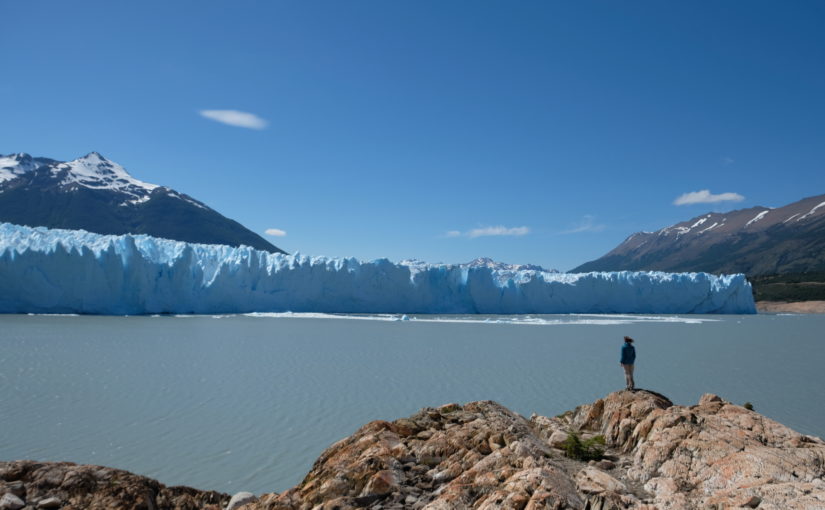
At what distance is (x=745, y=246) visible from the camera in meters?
124

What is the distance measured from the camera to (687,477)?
3398 mm

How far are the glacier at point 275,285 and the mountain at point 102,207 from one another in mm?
50154

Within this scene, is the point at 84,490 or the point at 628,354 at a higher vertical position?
the point at 628,354

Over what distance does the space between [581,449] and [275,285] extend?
31.5m

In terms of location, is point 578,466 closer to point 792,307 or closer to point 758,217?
point 792,307

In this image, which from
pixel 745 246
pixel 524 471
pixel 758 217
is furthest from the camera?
pixel 758 217

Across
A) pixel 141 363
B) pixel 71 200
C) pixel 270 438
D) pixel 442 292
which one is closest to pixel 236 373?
pixel 141 363

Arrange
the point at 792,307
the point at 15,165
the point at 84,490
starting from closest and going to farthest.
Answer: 1. the point at 84,490
2. the point at 792,307
3. the point at 15,165

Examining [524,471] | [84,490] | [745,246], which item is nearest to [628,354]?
[524,471]

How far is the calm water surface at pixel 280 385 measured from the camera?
6.53 m

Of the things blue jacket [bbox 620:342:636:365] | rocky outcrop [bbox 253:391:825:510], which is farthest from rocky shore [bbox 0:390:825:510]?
blue jacket [bbox 620:342:636:365]

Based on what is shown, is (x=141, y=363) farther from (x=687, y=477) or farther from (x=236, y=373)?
(x=687, y=477)

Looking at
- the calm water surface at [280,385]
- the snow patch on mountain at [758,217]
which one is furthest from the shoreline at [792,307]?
the snow patch on mountain at [758,217]

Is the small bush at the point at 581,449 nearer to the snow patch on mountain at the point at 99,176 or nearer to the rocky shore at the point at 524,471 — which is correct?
the rocky shore at the point at 524,471
